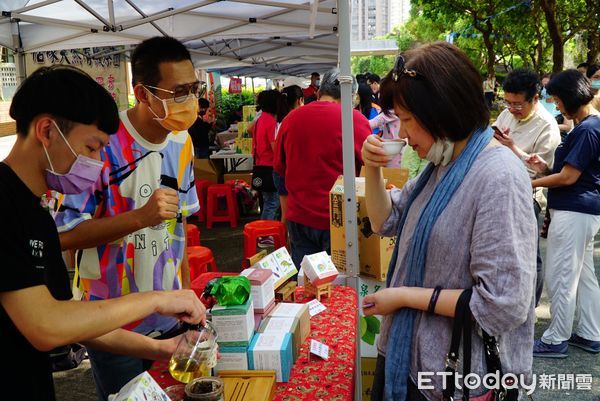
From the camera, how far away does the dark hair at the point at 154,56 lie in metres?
2.02

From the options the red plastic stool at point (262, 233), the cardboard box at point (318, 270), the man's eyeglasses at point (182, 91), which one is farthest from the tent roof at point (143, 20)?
the cardboard box at point (318, 270)

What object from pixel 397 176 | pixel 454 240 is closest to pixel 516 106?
pixel 397 176

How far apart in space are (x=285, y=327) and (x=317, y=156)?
1.75 metres

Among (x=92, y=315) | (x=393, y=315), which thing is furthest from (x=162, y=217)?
(x=393, y=315)

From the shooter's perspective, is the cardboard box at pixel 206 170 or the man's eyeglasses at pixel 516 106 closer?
the man's eyeglasses at pixel 516 106

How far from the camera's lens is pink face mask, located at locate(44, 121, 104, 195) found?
129cm

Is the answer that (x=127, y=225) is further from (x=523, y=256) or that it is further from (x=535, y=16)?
(x=535, y=16)

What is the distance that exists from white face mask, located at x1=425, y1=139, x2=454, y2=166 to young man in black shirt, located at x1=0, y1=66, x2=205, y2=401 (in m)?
0.79

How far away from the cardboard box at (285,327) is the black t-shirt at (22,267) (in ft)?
2.30

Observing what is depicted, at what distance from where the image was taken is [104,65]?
632cm

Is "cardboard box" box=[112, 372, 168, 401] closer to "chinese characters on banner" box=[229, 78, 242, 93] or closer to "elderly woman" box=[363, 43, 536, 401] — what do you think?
"elderly woman" box=[363, 43, 536, 401]

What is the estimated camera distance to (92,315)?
118 cm

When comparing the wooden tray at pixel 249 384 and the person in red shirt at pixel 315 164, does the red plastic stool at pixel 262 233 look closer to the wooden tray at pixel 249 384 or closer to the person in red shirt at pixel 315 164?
the person in red shirt at pixel 315 164

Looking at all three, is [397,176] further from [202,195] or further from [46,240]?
[202,195]
